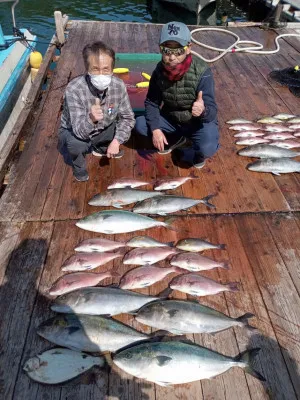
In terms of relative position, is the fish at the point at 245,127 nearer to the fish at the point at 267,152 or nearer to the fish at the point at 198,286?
the fish at the point at 267,152

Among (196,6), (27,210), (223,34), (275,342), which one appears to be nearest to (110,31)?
(223,34)

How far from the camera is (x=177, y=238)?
10.7ft

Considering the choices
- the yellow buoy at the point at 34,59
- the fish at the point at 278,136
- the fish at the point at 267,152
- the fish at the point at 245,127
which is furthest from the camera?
the yellow buoy at the point at 34,59

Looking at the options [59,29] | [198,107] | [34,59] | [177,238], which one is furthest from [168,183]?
[34,59]

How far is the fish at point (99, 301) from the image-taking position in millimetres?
2508

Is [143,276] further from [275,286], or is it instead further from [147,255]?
[275,286]

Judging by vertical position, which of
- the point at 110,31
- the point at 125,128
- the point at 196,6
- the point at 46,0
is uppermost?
the point at 125,128

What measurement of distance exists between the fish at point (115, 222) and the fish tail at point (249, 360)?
1445mm

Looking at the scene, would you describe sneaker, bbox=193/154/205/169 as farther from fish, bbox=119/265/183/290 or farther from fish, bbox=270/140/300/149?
fish, bbox=119/265/183/290

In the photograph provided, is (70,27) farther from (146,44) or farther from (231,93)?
(231,93)

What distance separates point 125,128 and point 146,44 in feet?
18.5

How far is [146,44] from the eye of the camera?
28.2ft

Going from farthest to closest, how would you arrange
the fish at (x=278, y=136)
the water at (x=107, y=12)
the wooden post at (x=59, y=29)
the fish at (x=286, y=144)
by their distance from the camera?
the water at (x=107, y=12), the wooden post at (x=59, y=29), the fish at (x=278, y=136), the fish at (x=286, y=144)

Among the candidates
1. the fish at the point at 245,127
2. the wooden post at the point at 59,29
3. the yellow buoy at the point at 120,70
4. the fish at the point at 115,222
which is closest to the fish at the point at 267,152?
the fish at the point at 245,127
